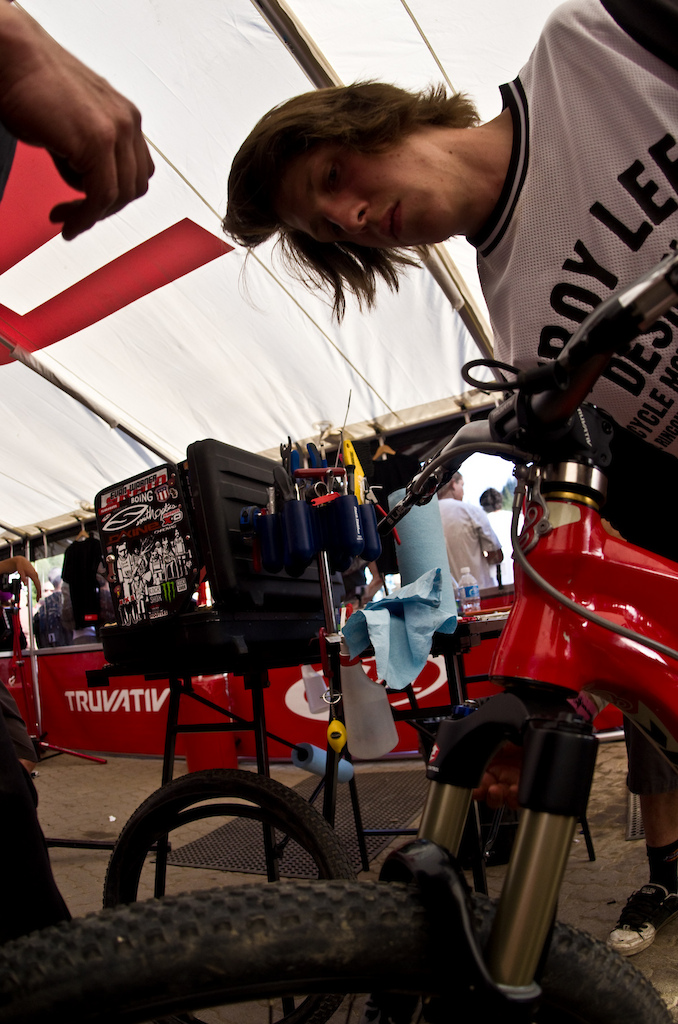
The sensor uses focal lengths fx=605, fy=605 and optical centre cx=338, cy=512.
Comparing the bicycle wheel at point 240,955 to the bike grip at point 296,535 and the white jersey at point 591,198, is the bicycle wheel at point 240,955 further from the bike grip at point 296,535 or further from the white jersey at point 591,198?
the bike grip at point 296,535

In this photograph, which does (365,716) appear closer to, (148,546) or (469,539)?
(148,546)

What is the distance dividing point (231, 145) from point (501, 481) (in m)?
3.06

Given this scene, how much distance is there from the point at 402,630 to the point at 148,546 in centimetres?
72

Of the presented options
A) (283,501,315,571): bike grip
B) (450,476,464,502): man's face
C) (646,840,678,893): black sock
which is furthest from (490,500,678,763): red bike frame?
(450,476,464,502): man's face

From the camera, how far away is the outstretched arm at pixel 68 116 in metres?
0.41

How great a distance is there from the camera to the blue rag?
145 cm

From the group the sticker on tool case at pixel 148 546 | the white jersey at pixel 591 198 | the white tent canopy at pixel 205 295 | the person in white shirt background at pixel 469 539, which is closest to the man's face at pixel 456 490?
the person in white shirt background at pixel 469 539

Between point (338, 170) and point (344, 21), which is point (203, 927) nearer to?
point (338, 170)

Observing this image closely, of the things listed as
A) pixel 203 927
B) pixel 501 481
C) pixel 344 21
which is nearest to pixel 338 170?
pixel 203 927

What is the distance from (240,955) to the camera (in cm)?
44

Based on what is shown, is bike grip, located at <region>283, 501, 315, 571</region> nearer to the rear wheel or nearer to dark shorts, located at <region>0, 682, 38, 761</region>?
the rear wheel

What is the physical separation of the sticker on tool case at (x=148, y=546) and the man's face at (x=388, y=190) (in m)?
0.85

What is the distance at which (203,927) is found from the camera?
0.44 meters

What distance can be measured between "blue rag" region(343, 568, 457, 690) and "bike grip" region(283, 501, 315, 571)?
199 mm
